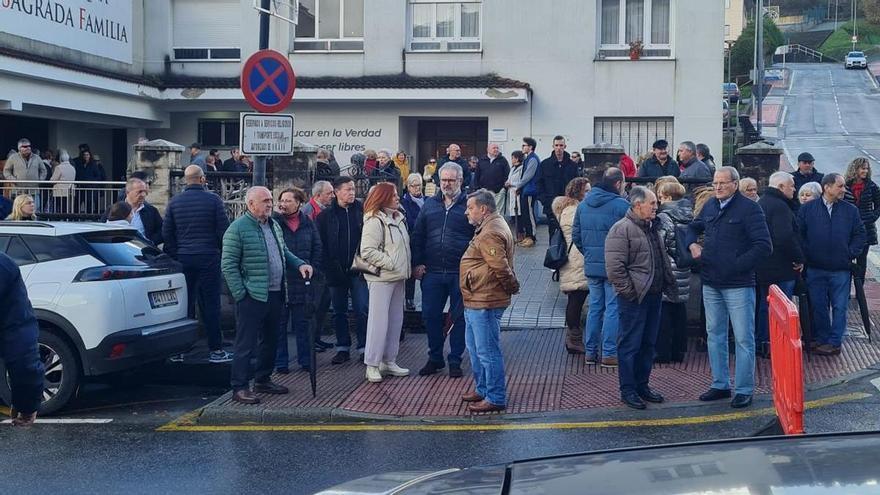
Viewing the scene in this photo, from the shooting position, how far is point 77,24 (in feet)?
75.3

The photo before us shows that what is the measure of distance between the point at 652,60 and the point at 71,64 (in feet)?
40.5

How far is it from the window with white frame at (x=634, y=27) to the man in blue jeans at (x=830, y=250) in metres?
13.9

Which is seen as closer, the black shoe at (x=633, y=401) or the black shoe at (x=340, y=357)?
the black shoe at (x=633, y=401)

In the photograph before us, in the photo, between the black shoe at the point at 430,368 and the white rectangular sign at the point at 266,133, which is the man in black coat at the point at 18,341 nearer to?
the black shoe at the point at 430,368

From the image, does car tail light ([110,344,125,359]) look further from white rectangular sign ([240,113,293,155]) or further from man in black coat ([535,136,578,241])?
man in black coat ([535,136,578,241])

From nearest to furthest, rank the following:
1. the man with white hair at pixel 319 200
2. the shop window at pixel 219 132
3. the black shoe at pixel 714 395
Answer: the black shoe at pixel 714 395
the man with white hair at pixel 319 200
the shop window at pixel 219 132

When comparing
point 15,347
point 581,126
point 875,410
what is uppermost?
point 581,126

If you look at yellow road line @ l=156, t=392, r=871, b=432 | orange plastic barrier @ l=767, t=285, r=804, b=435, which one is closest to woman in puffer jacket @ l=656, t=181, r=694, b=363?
yellow road line @ l=156, t=392, r=871, b=432

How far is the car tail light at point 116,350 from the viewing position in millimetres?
9373

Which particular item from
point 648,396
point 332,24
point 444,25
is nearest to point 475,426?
point 648,396

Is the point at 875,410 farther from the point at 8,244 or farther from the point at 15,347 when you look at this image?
the point at 8,244

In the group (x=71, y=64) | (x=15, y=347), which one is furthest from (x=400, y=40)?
(x=15, y=347)

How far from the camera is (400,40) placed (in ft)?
82.4

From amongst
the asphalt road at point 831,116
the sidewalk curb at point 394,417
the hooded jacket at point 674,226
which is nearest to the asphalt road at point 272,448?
the sidewalk curb at point 394,417
